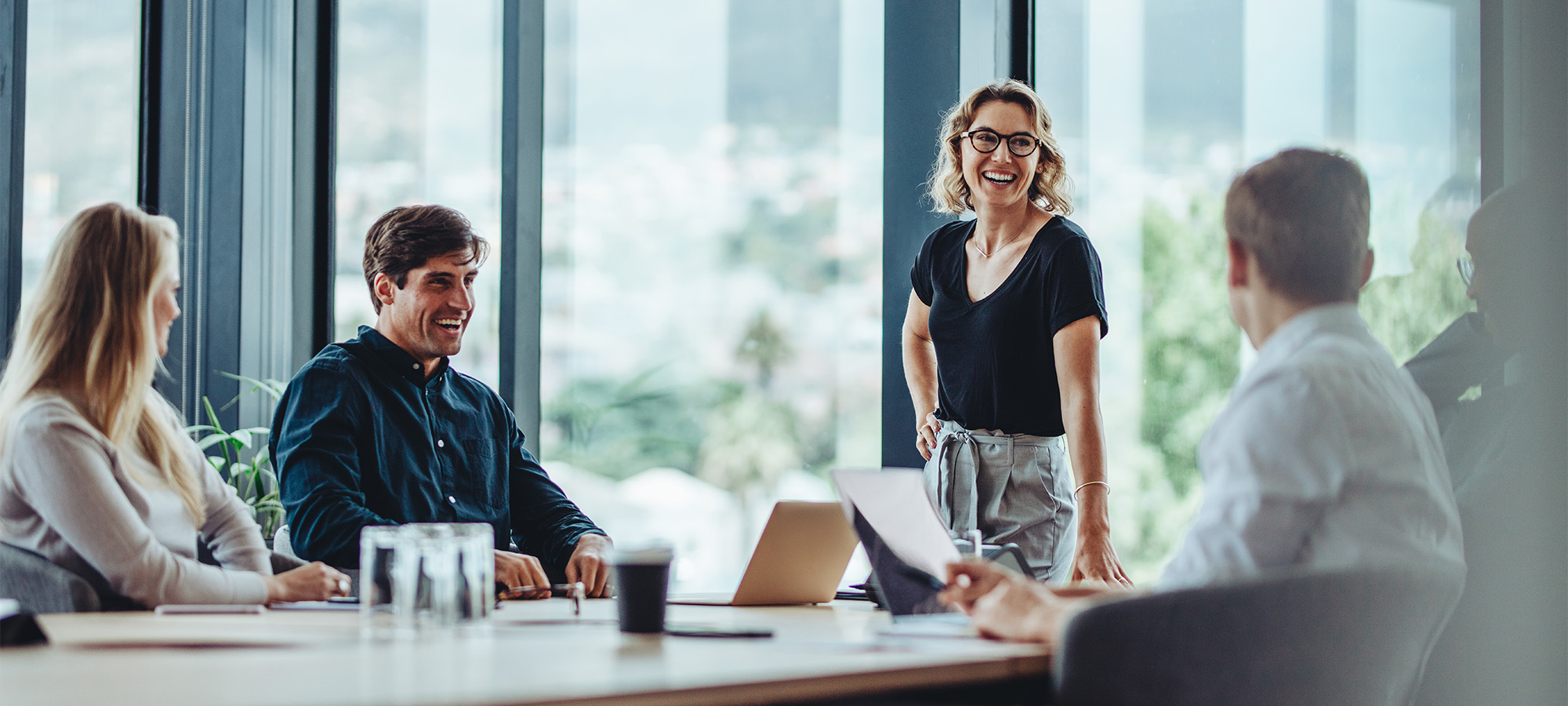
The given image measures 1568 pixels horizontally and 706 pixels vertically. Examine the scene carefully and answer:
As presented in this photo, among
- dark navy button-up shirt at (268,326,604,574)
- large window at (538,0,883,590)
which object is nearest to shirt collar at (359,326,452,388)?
dark navy button-up shirt at (268,326,604,574)

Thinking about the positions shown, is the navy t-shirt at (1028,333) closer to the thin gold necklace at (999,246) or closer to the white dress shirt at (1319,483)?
the thin gold necklace at (999,246)

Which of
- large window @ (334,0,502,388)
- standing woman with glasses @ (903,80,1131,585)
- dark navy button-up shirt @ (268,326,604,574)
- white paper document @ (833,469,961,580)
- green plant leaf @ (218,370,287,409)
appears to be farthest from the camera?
large window @ (334,0,502,388)

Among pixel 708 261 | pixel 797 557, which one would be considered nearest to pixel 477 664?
pixel 797 557

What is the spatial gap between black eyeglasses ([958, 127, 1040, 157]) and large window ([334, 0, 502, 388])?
200 centimetres

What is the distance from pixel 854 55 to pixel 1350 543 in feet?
11.2

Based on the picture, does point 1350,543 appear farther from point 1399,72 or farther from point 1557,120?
point 1399,72

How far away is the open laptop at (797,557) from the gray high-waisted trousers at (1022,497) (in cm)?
64

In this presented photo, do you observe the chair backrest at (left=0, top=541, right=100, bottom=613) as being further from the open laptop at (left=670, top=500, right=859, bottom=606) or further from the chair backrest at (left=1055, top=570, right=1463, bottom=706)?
the chair backrest at (left=1055, top=570, right=1463, bottom=706)

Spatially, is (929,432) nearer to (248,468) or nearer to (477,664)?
(477,664)

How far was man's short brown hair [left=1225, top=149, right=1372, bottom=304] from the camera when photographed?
4.79 feet

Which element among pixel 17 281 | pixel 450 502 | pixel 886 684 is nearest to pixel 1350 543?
pixel 886 684

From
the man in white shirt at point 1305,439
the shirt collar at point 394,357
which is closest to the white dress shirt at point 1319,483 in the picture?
the man in white shirt at point 1305,439

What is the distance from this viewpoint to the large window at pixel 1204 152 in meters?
2.38

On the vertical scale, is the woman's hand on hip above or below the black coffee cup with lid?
above
